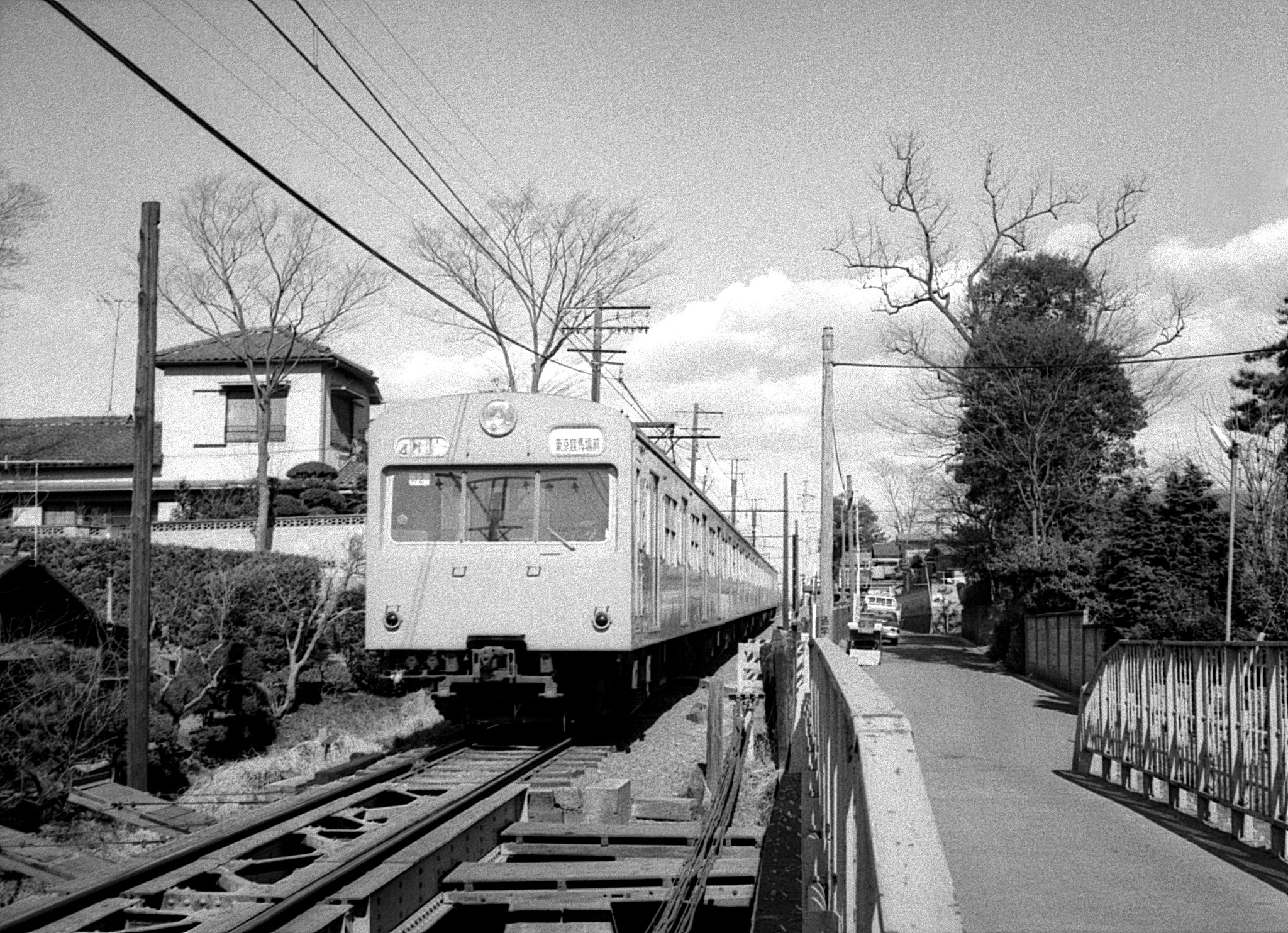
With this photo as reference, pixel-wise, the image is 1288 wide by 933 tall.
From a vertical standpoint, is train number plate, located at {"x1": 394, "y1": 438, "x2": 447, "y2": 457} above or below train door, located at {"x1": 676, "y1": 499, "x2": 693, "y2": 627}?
above

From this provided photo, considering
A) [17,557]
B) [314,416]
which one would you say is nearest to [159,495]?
[314,416]

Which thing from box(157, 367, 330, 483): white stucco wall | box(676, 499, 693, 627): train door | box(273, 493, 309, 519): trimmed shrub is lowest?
box(676, 499, 693, 627): train door

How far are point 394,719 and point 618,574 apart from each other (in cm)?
843

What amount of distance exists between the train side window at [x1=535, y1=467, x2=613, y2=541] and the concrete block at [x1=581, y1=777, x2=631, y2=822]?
8.91 ft

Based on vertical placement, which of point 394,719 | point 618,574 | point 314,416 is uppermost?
point 314,416

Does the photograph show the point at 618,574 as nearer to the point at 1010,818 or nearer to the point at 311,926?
the point at 1010,818

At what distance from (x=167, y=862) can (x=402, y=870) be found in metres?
1.28

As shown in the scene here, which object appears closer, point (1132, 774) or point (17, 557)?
point (1132, 774)

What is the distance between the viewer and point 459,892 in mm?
7828

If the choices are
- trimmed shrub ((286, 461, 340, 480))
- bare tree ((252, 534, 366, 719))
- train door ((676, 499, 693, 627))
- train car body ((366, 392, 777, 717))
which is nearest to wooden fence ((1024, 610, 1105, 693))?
train door ((676, 499, 693, 627))

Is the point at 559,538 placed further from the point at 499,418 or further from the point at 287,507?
the point at 287,507

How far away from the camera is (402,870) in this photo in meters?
7.08

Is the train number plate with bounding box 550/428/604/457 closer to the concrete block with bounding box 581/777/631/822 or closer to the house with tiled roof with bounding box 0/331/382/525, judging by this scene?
the concrete block with bounding box 581/777/631/822

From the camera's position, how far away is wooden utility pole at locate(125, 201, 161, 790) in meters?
12.5
